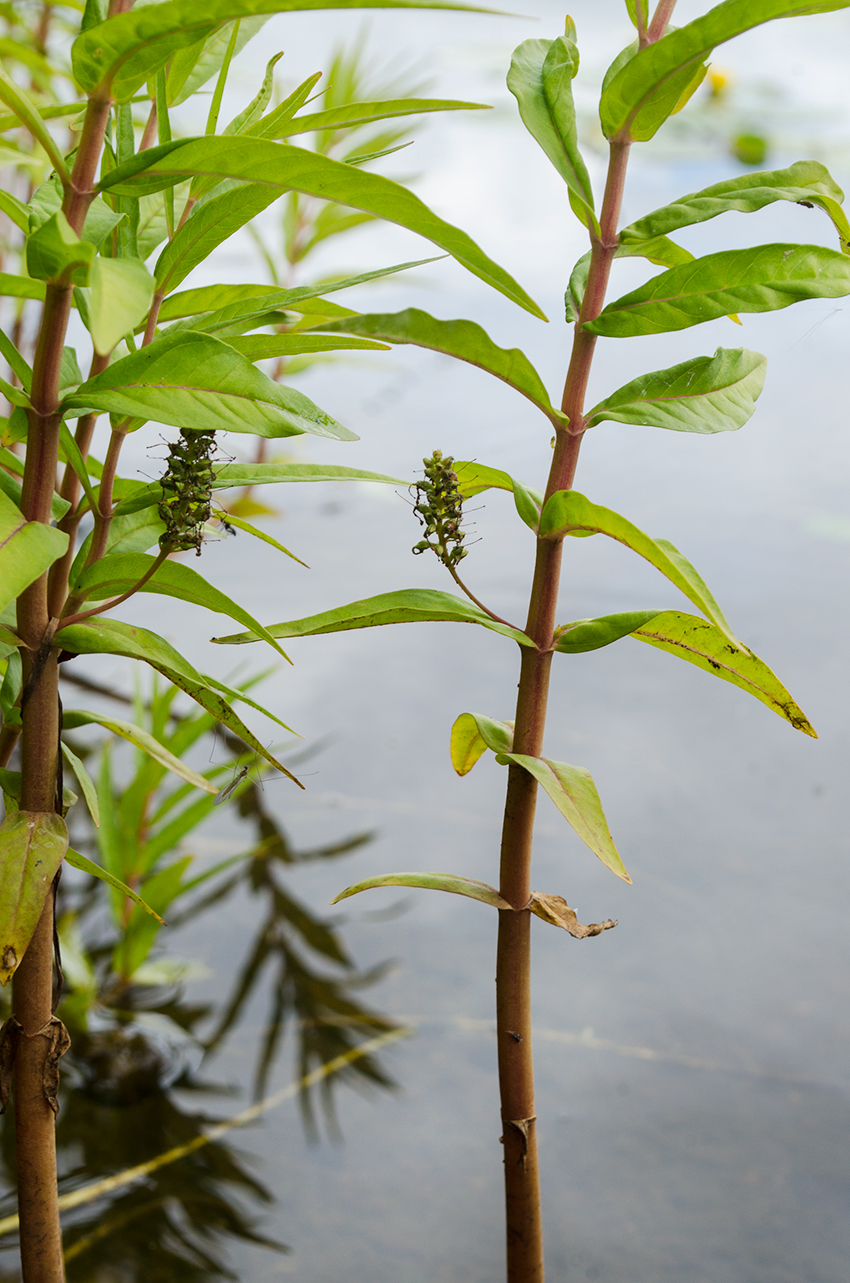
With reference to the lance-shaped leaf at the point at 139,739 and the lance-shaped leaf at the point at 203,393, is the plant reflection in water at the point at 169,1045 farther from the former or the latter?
the lance-shaped leaf at the point at 203,393

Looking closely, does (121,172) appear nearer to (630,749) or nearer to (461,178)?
(630,749)

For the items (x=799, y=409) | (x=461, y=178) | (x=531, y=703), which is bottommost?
(x=531, y=703)

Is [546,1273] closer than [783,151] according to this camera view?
Yes

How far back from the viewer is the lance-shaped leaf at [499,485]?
0.41m

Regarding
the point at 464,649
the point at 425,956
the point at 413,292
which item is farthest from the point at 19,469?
the point at 413,292

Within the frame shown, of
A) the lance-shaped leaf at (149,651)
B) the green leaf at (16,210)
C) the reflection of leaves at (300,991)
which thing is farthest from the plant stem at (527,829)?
the reflection of leaves at (300,991)

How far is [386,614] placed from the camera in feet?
1.31

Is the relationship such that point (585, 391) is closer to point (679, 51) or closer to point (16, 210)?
point (679, 51)

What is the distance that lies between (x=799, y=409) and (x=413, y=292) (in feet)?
3.10

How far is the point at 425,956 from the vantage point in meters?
0.94

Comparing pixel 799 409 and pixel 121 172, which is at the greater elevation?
pixel 799 409

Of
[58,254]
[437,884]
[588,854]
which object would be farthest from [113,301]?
[588,854]

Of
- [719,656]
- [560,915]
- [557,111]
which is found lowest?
[560,915]

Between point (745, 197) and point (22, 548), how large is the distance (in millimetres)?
290
